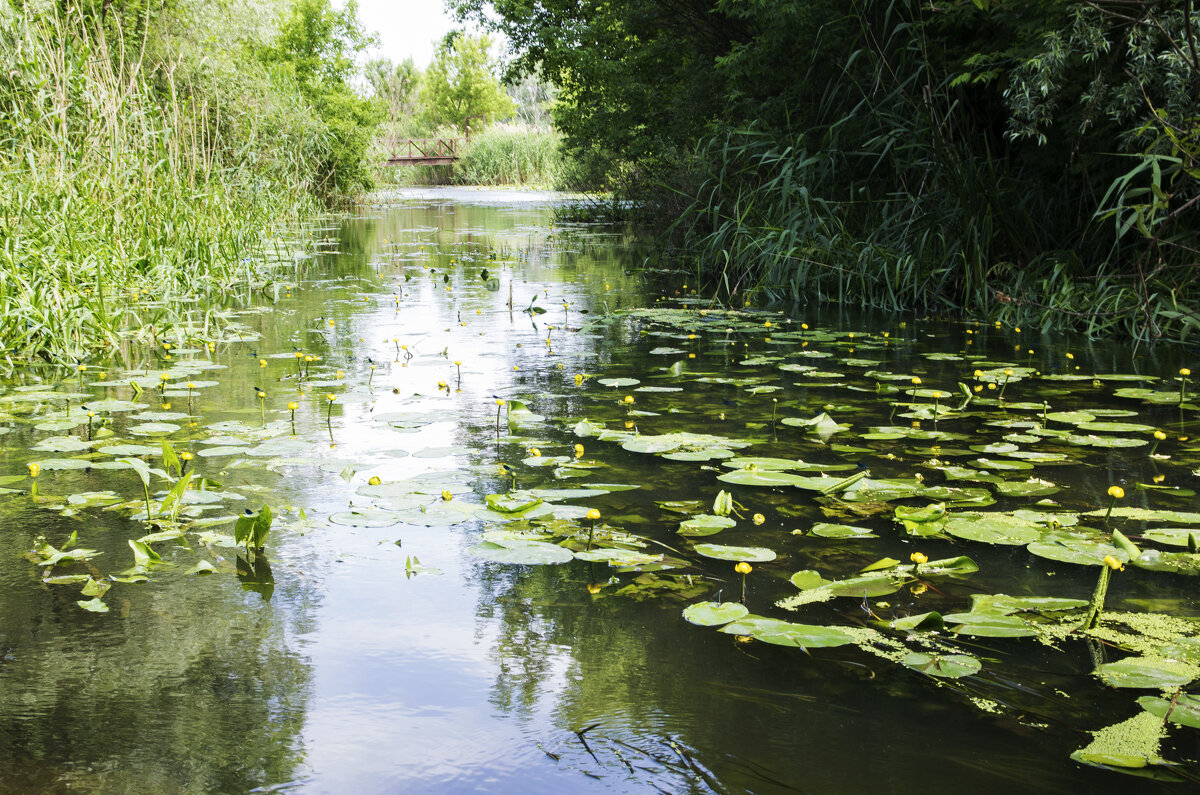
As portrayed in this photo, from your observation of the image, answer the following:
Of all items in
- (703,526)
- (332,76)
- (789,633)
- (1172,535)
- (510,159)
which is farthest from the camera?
(510,159)

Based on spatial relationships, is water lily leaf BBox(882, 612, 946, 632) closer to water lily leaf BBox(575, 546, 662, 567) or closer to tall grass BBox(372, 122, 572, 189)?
water lily leaf BBox(575, 546, 662, 567)

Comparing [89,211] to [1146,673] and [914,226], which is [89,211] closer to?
[914,226]

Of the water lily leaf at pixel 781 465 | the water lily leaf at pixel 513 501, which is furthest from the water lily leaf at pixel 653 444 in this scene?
the water lily leaf at pixel 513 501

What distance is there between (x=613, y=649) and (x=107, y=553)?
1.32 m

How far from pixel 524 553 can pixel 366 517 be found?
54cm

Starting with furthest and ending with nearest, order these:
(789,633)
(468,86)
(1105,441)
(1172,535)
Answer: (468,86), (1105,441), (1172,535), (789,633)

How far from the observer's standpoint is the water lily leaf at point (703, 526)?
→ 246cm

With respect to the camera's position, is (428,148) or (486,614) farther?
(428,148)

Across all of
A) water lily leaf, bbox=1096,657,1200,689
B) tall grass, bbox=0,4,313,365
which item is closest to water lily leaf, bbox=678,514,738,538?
water lily leaf, bbox=1096,657,1200,689

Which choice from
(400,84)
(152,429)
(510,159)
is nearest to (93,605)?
(152,429)

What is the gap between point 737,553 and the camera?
2.27 meters

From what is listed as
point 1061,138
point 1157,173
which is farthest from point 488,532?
point 1061,138

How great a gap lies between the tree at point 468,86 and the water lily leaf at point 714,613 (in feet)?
145

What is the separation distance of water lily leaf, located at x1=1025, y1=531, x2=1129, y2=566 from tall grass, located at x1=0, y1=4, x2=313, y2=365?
430 centimetres
